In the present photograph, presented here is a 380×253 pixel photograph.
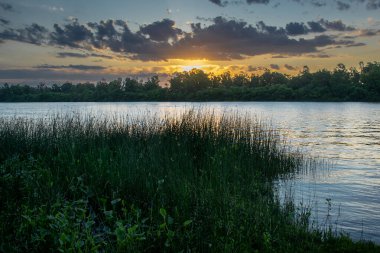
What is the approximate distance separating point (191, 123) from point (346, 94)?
95.9 m

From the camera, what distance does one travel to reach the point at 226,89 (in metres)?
118

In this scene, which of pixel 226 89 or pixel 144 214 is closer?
pixel 144 214

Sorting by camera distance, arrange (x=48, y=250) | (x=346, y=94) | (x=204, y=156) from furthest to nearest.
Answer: (x=346, y=94)
(x=204, y=156)
(x=48, y=250)

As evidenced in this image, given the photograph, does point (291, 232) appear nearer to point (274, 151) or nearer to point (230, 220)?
point (230, 220)

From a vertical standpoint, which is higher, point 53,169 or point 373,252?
point 53,169

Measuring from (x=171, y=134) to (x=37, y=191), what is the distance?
18.4 ft

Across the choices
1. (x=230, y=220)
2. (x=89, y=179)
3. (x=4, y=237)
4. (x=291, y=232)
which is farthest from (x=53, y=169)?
(x=291, y=232)

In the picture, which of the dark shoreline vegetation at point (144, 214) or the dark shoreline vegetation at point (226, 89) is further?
the dark shoreline vegetation at point (226, 89)

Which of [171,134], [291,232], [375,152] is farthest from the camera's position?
[375,152]

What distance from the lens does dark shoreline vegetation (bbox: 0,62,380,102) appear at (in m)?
102

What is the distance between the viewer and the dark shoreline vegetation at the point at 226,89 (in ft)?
334

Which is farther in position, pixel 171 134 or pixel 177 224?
pixel 171 134

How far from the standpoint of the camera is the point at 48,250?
183 inches

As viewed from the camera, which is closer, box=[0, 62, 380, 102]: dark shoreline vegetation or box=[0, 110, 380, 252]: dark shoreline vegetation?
box=[0, 110, 380, 252]: dark shoreline vegetation
